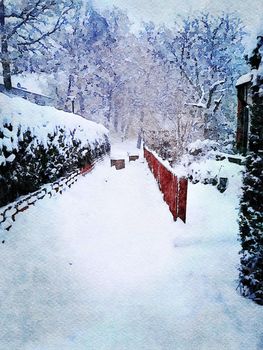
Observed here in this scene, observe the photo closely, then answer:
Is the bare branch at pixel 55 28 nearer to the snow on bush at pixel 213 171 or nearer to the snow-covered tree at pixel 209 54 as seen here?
the snow-covered tree at pixel 209 54

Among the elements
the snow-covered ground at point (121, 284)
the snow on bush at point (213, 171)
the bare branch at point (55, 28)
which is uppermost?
the bare branch at point (55, 28)

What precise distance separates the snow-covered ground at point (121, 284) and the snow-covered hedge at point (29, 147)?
57 centimetres

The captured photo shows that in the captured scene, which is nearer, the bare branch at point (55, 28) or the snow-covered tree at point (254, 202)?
the snow-covered tree at point (254, 202)

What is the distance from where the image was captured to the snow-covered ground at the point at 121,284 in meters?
2.48

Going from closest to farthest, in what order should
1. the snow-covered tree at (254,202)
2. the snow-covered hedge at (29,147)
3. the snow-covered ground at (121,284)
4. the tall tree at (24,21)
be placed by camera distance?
the snow-covered ground at (121,284) < the snow-covered tree at (254,202) < the snow-covered hedge at (29,147) < the tall tree at (24,21)

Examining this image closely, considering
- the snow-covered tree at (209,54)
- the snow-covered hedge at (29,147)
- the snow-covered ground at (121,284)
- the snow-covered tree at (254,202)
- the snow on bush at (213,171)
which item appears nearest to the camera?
the snow-covered ground at (121,284)

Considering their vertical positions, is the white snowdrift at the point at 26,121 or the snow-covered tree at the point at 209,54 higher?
the snow-covered tree at the point at 209,54

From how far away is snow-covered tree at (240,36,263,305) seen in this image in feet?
Result: 8.54

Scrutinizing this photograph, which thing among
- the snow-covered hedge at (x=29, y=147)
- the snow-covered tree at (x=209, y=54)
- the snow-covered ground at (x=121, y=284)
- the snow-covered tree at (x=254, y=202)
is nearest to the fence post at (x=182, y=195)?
the snow-covered ground at (x=121, y=284)

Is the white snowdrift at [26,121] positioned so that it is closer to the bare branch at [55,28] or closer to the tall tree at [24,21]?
the tall tree at [24,21]

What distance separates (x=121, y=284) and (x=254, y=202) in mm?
1559

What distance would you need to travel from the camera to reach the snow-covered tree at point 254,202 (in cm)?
260

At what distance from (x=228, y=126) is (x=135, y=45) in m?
13.6

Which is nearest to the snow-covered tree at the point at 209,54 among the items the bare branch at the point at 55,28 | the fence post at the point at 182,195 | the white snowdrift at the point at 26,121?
the bare branch at the point at 55,28
